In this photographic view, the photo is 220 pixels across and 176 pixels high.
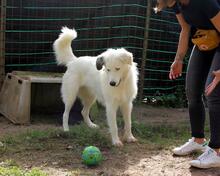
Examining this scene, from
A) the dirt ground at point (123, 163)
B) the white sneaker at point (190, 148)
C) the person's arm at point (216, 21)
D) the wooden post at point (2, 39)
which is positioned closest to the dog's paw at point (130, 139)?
the dirt ground at point (123, 163)

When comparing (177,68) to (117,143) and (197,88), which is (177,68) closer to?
(197,88)

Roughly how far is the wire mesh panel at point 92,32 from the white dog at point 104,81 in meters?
1.22

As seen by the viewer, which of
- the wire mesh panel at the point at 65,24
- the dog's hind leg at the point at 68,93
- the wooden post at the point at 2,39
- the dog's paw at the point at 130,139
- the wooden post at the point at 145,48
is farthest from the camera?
the wooden post at the point at 145,48

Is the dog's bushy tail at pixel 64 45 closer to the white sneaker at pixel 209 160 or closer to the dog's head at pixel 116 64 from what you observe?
the dog's head at pixel 116 64

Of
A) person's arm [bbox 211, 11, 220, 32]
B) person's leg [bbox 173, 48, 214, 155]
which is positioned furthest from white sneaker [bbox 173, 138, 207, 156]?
person's arm [bbox 211, 11, 220, 32]

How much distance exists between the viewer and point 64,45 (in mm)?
5645

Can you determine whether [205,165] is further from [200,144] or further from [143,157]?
[143,157]

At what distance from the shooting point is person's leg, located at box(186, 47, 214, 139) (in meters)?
3.66

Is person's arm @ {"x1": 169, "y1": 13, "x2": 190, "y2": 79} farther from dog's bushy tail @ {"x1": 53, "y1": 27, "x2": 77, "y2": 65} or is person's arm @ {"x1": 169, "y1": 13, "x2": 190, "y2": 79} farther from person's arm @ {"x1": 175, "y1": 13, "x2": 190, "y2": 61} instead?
dog's bushy tail @ {"x1": 53, "y1": 27, "x2": 77, "y2": 65}

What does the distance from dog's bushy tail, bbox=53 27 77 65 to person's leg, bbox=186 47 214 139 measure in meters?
2.27

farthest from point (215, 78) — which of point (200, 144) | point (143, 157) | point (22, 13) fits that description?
point (22, 13)

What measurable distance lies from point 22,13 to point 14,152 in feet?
9.96

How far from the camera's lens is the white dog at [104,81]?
4.52 metres

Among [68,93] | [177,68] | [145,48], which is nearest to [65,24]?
[145,48]
